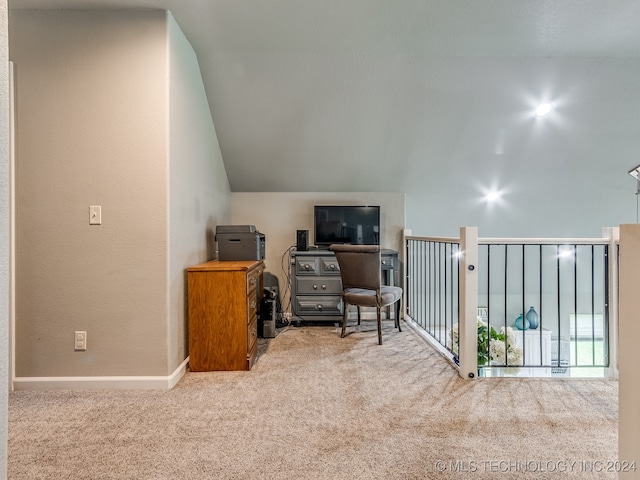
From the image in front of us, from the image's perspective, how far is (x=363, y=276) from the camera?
3109 mm

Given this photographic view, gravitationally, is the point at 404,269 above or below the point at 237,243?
below

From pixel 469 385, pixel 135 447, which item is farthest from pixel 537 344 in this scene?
pixel 135 447

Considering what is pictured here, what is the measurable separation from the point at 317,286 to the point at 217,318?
4.63ft

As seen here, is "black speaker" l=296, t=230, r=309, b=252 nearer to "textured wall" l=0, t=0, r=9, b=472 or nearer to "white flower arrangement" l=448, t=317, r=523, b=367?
"white flower arrangement" l=448, t=317, r=523, b=367

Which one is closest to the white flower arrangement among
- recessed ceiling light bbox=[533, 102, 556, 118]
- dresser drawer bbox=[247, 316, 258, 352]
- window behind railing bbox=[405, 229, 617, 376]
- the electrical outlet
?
window behind railing bbox=[405, 229, 617, 376]

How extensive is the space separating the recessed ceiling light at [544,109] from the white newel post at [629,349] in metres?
2.70

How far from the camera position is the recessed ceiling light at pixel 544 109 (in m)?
3.21

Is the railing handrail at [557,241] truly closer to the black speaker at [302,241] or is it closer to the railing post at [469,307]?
the railing post at [469,307]

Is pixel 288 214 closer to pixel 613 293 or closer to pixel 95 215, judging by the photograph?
pixel 95 215

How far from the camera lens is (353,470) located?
1.41 meters

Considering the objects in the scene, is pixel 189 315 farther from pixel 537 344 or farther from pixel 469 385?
pixel 537 344

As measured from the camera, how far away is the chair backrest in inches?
119

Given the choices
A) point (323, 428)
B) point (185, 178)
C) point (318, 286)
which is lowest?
point (323, 428)

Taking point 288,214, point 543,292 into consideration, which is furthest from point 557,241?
point 543,292
